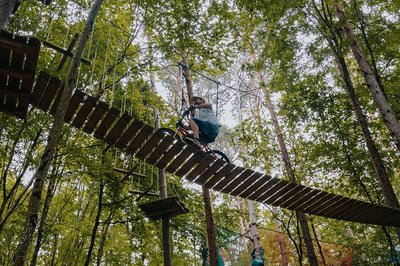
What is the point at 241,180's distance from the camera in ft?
12.6

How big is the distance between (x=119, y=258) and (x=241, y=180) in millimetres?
4551

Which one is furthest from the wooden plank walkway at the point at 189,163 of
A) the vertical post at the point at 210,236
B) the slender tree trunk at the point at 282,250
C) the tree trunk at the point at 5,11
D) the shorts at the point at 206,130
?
the slender tree trunk at the point at 282,250

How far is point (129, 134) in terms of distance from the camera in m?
3.34

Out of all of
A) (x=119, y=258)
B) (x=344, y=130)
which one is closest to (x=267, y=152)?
(x=344, y=130)

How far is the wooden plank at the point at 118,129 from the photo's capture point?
123 inches

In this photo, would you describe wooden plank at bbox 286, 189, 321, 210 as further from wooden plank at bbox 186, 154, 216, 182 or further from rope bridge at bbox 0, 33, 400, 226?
wooden plank at bbox 186, 154, 216, 182

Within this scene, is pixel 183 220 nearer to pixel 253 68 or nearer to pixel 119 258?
pixel 119 258

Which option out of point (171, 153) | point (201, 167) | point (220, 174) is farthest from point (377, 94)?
point (171, 153)

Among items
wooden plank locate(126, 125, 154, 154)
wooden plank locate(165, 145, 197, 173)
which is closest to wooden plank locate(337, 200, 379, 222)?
wooden plank locate(165, 145, 197, 173)

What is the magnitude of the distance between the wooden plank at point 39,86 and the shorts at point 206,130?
2077mm

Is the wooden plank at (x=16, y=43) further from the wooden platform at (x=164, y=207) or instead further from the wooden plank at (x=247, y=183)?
the wooden plank at (x=247, y=183)

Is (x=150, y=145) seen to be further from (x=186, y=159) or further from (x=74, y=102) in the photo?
(x=74, y=102)

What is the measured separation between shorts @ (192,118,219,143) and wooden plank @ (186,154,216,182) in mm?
799

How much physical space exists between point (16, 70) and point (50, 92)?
1.45 feet
